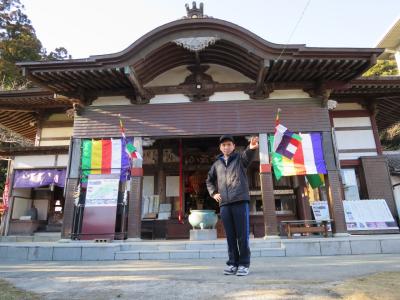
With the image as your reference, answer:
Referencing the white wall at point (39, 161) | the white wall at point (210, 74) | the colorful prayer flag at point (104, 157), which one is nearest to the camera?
the colorful prayer flag at point (104, 157)

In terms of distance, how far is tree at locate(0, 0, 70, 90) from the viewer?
17.7m

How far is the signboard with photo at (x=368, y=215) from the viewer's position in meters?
8.80

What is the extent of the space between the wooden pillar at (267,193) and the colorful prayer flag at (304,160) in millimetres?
201

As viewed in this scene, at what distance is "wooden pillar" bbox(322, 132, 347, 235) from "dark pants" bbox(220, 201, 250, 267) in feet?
16.8

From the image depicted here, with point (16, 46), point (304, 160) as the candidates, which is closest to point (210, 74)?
point (304, 160)

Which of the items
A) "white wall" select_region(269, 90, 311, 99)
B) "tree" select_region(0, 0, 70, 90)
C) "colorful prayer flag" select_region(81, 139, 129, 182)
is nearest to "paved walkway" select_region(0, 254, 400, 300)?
"colorful prayer flag" select_region(81, 139, 129, 182)

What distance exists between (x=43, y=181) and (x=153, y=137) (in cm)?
463

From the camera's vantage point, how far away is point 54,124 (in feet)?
37.1

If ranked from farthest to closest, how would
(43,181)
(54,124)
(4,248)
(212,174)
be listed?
1. (54,124)
2. (43,181)
3. (4,248)
4. (212,174)

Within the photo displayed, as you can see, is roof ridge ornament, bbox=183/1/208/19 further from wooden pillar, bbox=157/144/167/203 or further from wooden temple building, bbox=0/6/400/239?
wooden pillar, bbox=157/144/167/203

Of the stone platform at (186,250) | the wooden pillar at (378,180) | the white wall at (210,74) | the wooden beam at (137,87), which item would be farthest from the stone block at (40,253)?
the wooden pillar at (378,180)

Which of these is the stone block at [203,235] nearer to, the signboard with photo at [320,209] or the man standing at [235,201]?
the signboard with photo at [320,209]

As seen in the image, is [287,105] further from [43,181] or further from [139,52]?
[43,181]

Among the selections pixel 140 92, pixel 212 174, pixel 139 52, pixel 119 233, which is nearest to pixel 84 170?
pixel 119 233
